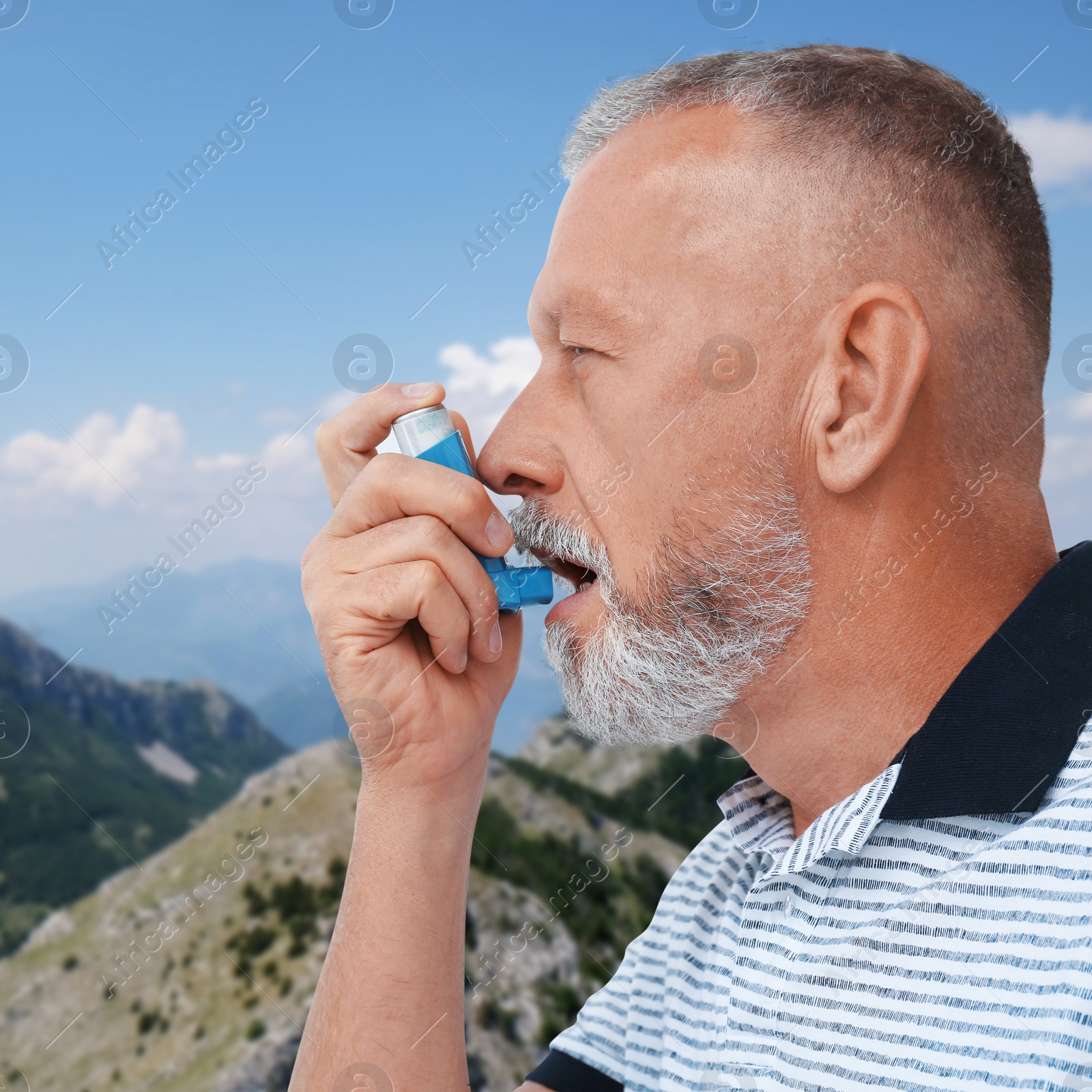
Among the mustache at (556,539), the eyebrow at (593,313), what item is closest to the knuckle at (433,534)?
the mustache at (556,539)

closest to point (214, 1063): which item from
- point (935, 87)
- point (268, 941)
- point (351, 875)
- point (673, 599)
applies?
point (268, 941)

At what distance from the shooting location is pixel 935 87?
5.24 ft

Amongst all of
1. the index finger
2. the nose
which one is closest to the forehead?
the nose

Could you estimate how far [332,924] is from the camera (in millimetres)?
10188

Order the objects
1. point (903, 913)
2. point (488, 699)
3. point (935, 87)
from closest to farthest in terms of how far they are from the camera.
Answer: point (903, 913), point (935, 87), point (488, 699)

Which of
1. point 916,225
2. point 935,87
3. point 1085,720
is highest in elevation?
point 935,87

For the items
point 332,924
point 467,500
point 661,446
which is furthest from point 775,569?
point 332,924

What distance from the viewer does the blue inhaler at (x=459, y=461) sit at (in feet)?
5.07

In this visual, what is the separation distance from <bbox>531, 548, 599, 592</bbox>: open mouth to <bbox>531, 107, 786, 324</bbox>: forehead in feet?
1.43

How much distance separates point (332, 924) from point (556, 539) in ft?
32.9

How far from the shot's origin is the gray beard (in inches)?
56.4

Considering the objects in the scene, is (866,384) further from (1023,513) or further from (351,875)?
(351,875)

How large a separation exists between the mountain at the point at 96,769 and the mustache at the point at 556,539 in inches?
636

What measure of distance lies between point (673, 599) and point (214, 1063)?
9934 mm
